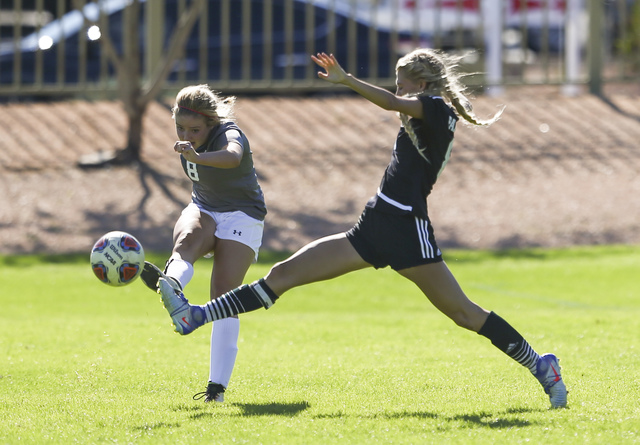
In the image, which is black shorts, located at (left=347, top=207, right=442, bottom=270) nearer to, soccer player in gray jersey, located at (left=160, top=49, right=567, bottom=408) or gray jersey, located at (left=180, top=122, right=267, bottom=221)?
soccer player in gray jersey, located at (left=160, top=49, right=567, bottom=408)

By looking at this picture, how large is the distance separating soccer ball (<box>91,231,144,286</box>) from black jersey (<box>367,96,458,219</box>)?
1355 mm

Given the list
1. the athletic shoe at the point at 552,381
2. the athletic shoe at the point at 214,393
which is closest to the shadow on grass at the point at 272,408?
the athletic shoe at the point at 214,393

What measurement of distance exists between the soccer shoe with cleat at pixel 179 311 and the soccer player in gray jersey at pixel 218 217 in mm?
267

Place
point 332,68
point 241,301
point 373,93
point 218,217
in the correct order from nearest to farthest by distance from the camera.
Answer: point 373,93
point 332,68
point 241,301
point 218,217

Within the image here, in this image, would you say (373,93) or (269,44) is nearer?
(373,93)

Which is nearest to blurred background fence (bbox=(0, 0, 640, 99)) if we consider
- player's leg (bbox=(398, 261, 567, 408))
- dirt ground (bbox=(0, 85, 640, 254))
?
dirt ground (bbox=(0, 85, 640, 254))

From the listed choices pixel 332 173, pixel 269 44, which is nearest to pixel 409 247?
pixel 332 173

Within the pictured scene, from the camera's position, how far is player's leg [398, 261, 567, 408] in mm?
5359

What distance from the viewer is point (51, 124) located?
16.7 meters

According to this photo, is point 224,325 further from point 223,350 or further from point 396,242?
point 396,242

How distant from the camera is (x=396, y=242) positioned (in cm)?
532

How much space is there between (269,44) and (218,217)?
1194 centimetres

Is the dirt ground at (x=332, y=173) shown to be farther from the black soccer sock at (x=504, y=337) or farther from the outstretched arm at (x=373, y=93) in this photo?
the black soccer sock at (x=504, y=337)

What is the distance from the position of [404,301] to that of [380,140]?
6069 millimetres
